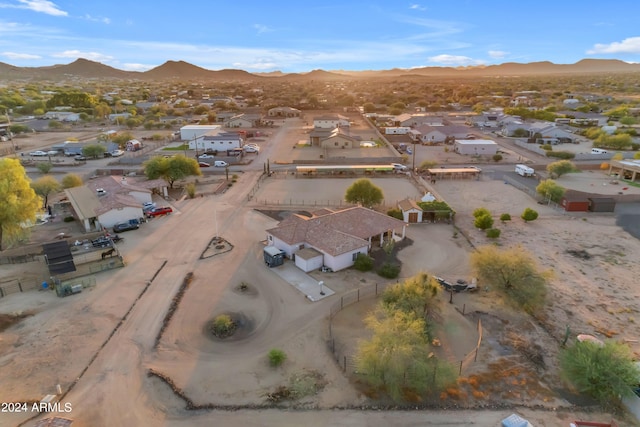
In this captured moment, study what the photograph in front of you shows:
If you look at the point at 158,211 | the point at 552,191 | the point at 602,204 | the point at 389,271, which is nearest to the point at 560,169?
the point at 552,191

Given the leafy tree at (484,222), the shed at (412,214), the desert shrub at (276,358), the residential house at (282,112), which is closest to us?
the desert shrub at (276,358)

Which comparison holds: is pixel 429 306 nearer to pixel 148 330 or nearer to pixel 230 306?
pixel 230 306

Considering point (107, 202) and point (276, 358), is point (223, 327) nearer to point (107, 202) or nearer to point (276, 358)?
point (276, 358)

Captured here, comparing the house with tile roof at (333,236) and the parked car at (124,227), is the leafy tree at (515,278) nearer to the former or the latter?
the house with tile roof at (333,236)

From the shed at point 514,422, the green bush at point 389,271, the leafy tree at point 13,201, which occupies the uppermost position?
the leafy tree at point 13,201

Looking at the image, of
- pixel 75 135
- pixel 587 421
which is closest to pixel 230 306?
pixel 587 421

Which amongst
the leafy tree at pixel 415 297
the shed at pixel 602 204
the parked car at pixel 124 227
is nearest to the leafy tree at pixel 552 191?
the shed at pixel 602 204
